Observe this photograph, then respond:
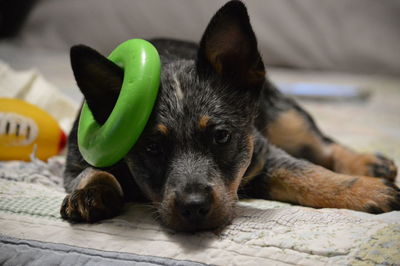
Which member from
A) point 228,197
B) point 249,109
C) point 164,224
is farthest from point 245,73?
point 164,224

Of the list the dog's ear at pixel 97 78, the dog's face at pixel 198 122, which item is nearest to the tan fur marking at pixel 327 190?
the dog's face at pixel 198 122

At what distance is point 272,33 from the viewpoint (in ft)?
18.1

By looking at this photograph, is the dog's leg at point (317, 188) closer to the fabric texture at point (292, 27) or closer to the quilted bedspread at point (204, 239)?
the quilted bedspread at point (204, 239)

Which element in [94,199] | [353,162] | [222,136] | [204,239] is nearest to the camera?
[204,239]

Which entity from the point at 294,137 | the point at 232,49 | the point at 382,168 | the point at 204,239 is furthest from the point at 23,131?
the point at 382,168

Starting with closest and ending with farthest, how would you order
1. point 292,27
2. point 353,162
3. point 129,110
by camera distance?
point 129,110 < point 353,162 < point 292,27

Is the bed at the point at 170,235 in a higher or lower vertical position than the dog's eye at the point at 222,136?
lower

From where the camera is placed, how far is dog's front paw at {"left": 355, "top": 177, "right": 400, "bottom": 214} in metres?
1.92

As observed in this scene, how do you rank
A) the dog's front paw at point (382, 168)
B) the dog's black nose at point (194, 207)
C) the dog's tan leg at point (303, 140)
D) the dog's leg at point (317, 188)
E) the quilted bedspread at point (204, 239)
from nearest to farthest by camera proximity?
the quilted bedspread at point (204, 239) < the dog's black nose at point (194, 207) < the dog's leg at point (317, 188) < the dog's front paw at point (382, 168) < the dog's tan leg at point (303, 140)

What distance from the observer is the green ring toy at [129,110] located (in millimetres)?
1700

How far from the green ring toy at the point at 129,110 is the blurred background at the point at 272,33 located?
2.80 metres

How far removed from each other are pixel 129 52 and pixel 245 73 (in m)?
0.54

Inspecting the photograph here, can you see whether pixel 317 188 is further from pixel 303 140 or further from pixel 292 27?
pixel 292 27

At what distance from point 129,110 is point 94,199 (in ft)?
1.20
